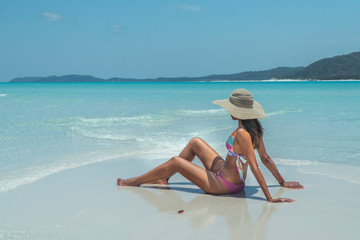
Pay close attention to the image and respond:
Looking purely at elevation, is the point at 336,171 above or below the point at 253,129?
below

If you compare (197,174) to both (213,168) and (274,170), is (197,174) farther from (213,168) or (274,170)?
(274,170)

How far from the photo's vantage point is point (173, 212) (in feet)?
13.3

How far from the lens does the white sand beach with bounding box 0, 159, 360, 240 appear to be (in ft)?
11.3

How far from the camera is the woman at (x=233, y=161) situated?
4066mm

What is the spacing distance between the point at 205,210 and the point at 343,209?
1571mm

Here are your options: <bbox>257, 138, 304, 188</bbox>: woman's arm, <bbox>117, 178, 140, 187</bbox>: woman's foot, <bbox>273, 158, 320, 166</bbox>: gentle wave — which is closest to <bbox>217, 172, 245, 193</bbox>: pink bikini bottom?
<bbox>257, 138, 304, 188</bbox>: woman's arm

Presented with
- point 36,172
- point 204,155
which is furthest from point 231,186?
point 36,172

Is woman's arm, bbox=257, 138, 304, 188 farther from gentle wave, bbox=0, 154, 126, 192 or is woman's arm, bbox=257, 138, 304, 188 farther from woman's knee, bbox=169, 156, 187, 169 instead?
gentle wave, bbox=0, 154, 126, 192

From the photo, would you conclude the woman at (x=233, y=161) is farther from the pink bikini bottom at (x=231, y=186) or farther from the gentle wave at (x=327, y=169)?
the gentle wave at (x=327, y=169)

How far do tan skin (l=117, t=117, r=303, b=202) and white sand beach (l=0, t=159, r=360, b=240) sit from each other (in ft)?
0.42

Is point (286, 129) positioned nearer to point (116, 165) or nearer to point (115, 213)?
point (116, 165)

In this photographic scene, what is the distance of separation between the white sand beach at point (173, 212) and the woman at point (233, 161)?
0.15 meters

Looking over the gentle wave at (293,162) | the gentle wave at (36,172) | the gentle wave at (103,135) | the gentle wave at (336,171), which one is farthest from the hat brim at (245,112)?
the gentle wave at (103,135)

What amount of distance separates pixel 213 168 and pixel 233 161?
0.46 meters
